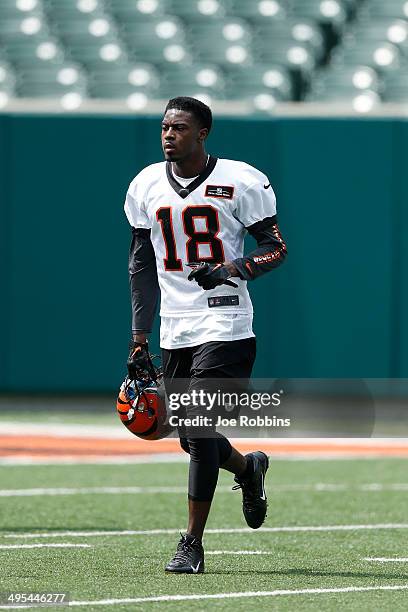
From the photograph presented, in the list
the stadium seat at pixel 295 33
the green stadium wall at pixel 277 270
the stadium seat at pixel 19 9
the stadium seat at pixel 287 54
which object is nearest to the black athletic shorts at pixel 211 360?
the green stadium wall at pixel 277 270

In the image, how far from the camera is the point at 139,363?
5949 mm

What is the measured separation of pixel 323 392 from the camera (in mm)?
14820

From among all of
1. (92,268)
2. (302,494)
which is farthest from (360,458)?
(92,268)

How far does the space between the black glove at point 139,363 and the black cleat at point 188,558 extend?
74cm

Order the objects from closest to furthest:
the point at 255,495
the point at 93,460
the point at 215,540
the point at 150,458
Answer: the point at 255,495
the point at 215,540
the point at 93,460
the point at 150,458

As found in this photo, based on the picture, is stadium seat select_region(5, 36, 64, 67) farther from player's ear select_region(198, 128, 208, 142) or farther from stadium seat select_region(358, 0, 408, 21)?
player's ear select_region(198, 128, 208, 142)

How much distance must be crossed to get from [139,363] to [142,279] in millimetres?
377

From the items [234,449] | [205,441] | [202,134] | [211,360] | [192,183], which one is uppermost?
[202,134]

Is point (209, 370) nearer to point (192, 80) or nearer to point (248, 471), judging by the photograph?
point (248, 471)

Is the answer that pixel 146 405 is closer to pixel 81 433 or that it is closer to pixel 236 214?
pixel 236 214

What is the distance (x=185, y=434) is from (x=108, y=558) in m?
0.77

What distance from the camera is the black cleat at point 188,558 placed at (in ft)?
18.7

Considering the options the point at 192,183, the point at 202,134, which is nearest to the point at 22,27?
the point at 202,134

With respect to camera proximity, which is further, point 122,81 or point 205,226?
point 122,81
